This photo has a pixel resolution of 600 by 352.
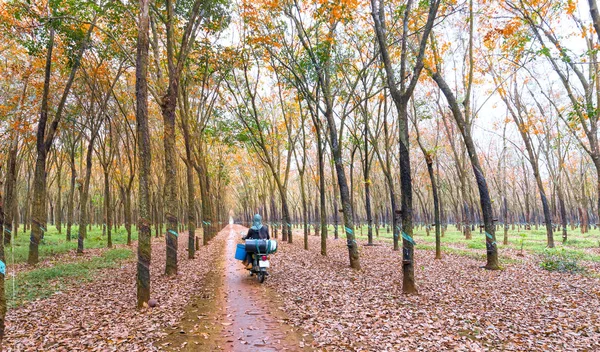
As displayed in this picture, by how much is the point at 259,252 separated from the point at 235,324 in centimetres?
396

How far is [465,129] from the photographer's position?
39.6 feet

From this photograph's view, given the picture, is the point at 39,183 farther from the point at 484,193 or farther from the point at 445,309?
the point at 484,193

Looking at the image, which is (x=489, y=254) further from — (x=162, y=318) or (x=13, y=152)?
(x=13, y=152)

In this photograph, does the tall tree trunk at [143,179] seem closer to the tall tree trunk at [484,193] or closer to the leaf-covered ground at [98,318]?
the leaf-covered ground at [98,318]

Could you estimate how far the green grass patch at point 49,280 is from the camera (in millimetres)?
8733

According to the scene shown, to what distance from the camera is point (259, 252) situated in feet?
34.0

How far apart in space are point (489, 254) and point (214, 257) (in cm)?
1168

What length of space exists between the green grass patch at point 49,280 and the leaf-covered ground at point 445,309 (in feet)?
20.1

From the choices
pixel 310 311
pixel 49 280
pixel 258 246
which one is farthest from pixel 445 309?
pixel 49 280

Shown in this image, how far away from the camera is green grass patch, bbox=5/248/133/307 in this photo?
28.7 feet

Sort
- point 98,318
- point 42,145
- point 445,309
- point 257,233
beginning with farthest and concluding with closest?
point 42,145, point 257,233, point 445,309, point 98,318

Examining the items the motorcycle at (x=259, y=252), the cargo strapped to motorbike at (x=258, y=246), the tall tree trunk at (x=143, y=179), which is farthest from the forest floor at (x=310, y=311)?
the cargo strapped to motorbike at (x=258, y=246)

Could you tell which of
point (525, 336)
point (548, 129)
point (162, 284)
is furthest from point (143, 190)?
point (548, 129)

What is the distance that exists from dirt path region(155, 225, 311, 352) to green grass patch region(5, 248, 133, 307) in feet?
14.1
